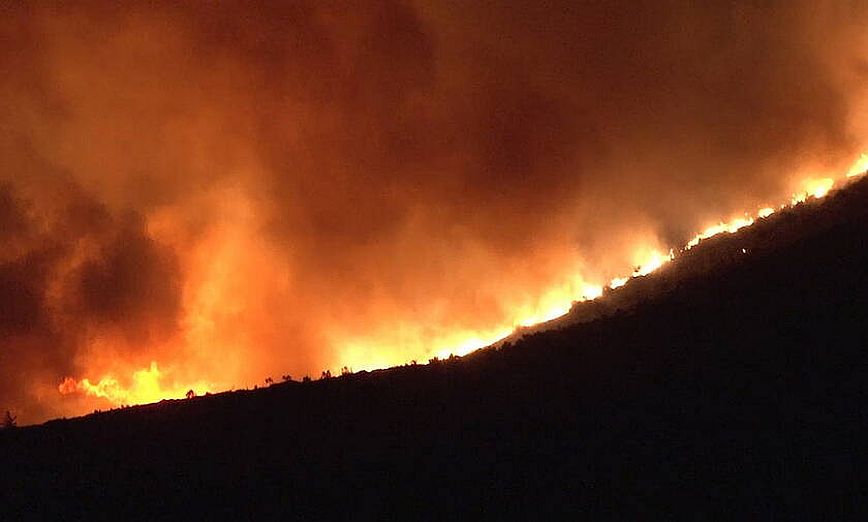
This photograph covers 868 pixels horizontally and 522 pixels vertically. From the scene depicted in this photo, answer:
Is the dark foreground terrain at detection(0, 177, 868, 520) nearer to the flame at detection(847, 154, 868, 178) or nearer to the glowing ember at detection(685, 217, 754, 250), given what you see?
the glowing ember at detection(685, 217, 754, 250)

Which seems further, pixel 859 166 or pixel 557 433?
pixel 859 166

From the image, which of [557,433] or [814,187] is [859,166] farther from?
[557,433]

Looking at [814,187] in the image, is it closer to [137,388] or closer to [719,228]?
[719,228]

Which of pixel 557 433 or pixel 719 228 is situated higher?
pixel 719 228

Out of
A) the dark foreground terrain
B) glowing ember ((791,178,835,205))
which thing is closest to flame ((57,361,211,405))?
the dark foreground terrain

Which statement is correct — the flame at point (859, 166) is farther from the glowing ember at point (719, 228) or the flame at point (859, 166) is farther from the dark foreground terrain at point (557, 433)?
the dark foreground terrain at point (557, 433)

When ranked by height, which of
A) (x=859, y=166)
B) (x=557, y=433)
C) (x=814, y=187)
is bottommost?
(x=557, y=433)

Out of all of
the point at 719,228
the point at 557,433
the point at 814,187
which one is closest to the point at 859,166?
the point at 814,187

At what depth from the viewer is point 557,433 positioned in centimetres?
1052

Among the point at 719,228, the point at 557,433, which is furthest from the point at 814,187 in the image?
the point at 557,433

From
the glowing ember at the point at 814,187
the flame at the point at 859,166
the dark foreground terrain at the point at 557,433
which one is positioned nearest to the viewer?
the dark foreground terrain at the point at 557,433

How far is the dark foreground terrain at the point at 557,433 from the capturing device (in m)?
8.78

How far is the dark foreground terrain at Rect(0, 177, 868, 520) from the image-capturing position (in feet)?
28.8

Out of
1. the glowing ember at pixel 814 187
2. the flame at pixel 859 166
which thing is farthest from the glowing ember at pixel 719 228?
the flame at pixel 859 166
